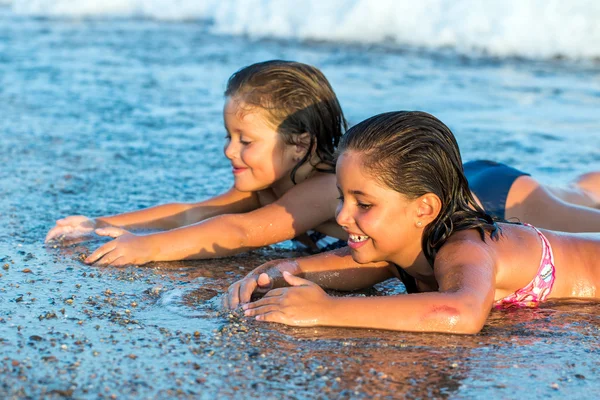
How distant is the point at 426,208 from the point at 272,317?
A: 2.46ft

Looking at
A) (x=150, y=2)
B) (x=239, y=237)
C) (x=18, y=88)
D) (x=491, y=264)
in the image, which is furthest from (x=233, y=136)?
(x=150, y=2)

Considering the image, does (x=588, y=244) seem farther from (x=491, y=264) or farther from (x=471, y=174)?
(x=471, y=174)

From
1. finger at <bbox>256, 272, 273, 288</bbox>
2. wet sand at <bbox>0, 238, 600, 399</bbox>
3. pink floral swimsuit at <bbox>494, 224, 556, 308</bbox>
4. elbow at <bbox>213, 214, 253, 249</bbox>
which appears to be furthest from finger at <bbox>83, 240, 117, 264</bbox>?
pink floral swimsuit at <bbox>494, 224, 556, 308</bbox>

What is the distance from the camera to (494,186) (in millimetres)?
4746

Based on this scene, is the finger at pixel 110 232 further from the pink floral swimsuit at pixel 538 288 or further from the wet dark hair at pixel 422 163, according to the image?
the pink floral swimsuit at pixel 538 288

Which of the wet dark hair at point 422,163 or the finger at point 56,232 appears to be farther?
the finger at point 56,232

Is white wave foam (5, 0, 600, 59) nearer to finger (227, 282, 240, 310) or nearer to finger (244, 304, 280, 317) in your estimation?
finger (227, 282, 240, 310)

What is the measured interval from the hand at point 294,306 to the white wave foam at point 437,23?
29.4 feet

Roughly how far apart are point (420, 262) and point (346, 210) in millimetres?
404

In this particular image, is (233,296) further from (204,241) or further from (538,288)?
(538,288)

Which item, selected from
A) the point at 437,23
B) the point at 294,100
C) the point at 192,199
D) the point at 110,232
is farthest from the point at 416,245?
the point at 437,23

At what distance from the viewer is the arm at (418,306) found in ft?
10.2

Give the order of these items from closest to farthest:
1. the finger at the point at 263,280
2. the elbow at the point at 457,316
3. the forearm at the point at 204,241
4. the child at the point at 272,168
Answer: the elbow at the point at 457,316, the finger at the point at 263,280, the forearm at the point at 204,241, the child at the point at 272,168

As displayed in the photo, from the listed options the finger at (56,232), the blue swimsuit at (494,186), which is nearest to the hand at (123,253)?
the finger at (56,232)
